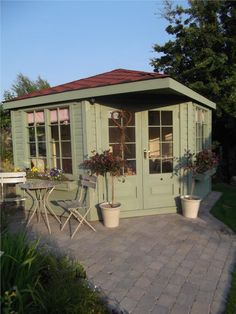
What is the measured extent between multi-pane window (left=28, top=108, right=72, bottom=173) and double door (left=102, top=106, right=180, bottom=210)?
82 cm

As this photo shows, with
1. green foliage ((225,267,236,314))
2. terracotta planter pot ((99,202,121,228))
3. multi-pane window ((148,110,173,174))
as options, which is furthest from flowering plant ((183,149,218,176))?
green foliage ((225,267,236,314))

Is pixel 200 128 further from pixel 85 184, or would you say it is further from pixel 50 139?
pixel 50 139

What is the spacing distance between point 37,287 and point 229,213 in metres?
4.36

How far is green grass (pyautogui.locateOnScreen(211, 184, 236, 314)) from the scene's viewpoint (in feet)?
8.29

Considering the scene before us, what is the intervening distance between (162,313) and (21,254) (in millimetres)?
1368

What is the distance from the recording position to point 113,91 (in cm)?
448

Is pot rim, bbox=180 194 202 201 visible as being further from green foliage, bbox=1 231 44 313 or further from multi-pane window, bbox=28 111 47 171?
green foliage, bbox=1 231 44 313

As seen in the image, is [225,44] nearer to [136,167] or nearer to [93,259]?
[136,167]

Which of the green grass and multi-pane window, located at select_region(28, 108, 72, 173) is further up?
multi-pane window, located at select_region(28, 108, 72, 173)

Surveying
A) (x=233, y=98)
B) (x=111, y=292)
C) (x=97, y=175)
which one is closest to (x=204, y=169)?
(x=97, y=175)

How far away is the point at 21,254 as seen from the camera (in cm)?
226

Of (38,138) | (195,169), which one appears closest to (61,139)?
(38,138)

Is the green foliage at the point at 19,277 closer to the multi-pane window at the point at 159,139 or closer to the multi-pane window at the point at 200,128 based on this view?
Result: the multi-pane window at the point at 159,139

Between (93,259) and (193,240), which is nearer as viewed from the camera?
(93,259)
